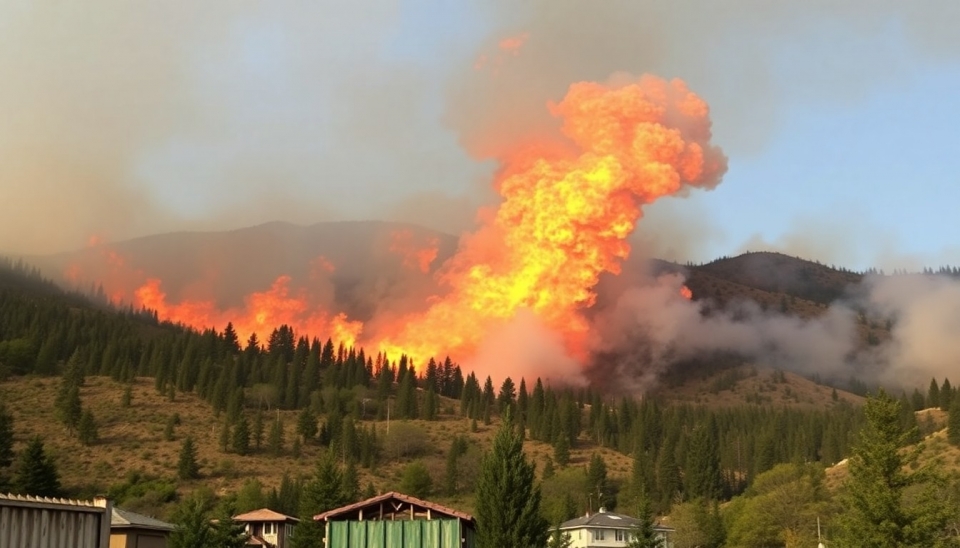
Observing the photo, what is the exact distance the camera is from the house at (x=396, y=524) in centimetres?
5175

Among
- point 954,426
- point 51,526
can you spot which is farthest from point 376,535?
point 954,426

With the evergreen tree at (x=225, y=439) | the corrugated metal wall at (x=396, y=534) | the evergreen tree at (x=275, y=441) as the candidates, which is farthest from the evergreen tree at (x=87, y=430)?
the corrugated metal wall at (x=396, y=534)

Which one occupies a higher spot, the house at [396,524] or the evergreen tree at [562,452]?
the evergreen tree at [562,452]

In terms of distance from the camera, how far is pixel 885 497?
1943 inches

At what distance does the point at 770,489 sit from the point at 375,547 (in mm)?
117839

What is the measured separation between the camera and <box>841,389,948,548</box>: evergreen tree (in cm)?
4866

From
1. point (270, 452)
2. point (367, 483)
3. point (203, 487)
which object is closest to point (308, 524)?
point (203, 487)

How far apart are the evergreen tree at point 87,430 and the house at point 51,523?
5377 inches

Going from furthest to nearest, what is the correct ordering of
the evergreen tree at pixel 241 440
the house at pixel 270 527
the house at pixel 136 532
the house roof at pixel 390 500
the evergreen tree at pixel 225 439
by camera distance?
1. the evergreen tree at pixel 225 439
2. the evergreen tree at pixel 241 440
3. the house at pixel 270 527
4. the house at pixel 136 532
5. the house roof at pixel 390 500

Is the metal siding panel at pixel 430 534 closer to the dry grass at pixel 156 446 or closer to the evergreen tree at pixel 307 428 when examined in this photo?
the dry grass at pixel 156 446

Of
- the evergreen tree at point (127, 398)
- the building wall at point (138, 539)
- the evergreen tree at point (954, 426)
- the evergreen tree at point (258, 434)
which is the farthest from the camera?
the evergreen tree at point (127, 398)

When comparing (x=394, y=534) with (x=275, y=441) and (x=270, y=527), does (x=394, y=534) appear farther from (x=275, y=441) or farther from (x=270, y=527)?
(x=275, y=441)

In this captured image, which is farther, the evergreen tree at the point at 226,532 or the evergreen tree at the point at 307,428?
the evergreen tree at the point at 307,428

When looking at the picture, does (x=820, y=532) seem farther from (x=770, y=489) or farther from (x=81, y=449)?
(x=81, y=449)
